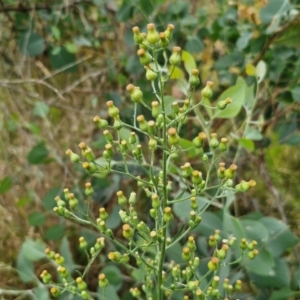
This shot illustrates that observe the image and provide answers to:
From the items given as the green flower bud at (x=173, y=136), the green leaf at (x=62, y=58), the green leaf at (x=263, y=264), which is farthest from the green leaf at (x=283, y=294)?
the green leaf at (x=62, y=58)

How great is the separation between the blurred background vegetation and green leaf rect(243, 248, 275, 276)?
54 mm

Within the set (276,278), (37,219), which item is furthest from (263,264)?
(37,219)

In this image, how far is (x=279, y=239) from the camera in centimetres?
92

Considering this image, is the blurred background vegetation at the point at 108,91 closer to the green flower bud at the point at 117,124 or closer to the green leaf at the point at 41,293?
the green leaf at the point at 41,293

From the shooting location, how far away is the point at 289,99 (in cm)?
110

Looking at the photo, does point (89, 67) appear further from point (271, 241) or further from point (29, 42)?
point (271, 241)

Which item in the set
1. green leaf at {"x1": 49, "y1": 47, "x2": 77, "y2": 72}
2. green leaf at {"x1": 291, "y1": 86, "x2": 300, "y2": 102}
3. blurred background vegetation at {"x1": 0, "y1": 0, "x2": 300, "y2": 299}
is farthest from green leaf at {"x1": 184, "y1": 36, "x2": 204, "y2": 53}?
green leaf at {"x1": 49, "y1": 47, "x2": 77, "y2": 72}

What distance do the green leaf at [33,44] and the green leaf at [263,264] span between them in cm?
80

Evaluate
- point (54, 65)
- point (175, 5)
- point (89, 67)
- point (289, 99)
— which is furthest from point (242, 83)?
point (89, 67)

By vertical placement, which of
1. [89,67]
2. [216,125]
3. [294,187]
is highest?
[89,67]

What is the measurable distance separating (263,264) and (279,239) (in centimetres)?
7

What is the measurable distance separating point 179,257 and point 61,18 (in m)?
0.81

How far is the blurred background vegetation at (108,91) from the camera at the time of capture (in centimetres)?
113

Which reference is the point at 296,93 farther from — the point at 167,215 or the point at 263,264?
the point at 167,215
